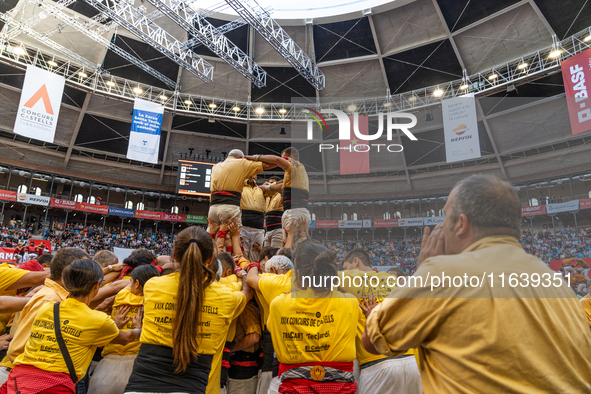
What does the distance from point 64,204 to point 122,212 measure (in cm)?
354

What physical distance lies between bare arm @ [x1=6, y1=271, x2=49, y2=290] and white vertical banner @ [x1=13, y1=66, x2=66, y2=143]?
1350cm


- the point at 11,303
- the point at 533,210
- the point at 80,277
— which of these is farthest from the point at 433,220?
the point at 11,303

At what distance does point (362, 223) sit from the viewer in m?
1.80

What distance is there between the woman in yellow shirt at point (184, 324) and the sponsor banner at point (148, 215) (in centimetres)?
2572

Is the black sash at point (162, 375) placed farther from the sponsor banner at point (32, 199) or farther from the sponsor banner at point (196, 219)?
the sponsor banner at point (196, 219)

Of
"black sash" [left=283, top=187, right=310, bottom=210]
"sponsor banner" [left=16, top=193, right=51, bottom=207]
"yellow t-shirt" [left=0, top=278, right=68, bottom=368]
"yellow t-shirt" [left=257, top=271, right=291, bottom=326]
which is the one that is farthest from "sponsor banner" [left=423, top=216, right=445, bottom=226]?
"sponsor banner" [left=16, top=193, right=51, bottom=207]

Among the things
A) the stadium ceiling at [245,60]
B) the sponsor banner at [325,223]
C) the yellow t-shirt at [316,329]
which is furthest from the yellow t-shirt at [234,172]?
the stadium ceiling at [245,60]

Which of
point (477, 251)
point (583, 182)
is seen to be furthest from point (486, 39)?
point (477, 251)

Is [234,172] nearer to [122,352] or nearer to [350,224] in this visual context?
[122,352]

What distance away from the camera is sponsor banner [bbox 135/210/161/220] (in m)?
25.6

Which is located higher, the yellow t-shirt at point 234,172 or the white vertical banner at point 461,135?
the yellow t-shirt at point 234,172

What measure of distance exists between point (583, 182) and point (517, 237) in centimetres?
94

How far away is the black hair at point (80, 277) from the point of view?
2238 millimetres

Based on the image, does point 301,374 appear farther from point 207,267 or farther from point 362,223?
point 362,223
